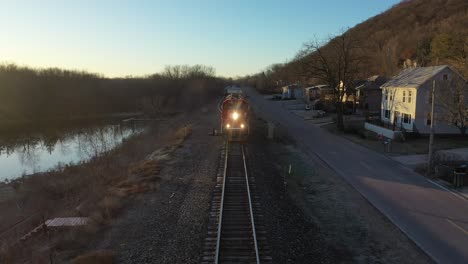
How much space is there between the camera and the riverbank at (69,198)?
12.3 metres

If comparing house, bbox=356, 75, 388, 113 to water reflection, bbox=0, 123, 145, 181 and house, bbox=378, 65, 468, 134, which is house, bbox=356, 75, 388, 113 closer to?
house, bbox=378, 65, 468, 134

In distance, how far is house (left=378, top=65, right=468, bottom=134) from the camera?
31266mm

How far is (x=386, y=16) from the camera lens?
18425 centimetres

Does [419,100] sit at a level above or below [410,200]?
above

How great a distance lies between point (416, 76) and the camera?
1367 inches

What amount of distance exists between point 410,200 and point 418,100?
1912 centimetres

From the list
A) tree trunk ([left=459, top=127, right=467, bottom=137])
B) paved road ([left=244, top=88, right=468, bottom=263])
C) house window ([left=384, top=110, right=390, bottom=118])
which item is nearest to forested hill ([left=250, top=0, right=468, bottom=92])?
tree trunk ([left=459, top=127, right=467, bottom=137])

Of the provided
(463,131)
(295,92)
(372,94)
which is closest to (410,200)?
(463,131)

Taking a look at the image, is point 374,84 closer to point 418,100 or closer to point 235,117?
point 418,100

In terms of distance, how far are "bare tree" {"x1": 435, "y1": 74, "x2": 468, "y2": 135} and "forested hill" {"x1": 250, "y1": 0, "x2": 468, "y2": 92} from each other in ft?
6.37

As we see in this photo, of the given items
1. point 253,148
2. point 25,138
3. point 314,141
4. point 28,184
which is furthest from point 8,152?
point 314,141

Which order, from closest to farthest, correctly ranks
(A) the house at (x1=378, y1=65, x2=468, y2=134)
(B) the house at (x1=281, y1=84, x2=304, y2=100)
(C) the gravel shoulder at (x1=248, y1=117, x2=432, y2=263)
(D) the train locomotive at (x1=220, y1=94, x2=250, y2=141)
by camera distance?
(C) the gravel shoulder at (x1=248, y1=117, x2=432, y2=263) < (D) the train locomotive at (x1=220, y1=94, x2=250, y2=141) < (A) the house at (x1=378, y1=65, x2=468, y2=134) < (B) the house at (x1=281, y1=84, x2=304, y2=100)

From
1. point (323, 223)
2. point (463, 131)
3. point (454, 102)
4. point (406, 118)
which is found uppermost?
point (454, 102)

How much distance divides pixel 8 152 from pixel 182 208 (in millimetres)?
34509
